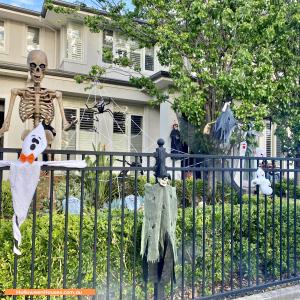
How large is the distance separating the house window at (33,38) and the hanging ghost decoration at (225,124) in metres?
9.34

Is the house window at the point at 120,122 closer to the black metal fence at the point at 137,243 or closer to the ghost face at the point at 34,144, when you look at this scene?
the black metal fence at the point at 137,243

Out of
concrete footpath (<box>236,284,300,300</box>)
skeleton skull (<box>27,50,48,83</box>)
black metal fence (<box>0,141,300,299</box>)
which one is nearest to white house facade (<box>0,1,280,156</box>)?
black metal fence (<box>0,141,300,299</box>)

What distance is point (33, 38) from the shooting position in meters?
13.2

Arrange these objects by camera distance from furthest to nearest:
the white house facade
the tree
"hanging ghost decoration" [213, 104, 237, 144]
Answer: the white house facade < "hanging ghost decoration" [213, 104, 237, 144] < the tree

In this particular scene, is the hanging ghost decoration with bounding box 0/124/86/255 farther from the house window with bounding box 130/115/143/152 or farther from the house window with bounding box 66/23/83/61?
the house window with bounding box 66/23/83/61

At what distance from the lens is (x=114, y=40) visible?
12.8 metres

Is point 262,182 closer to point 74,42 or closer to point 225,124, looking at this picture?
point 225,124

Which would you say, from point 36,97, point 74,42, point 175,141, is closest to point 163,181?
point 36,97

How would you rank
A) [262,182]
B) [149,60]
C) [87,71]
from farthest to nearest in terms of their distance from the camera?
[149,60], [87,71], [262,182]

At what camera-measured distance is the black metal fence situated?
2.96 m

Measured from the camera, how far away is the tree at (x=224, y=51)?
6309 millimetres

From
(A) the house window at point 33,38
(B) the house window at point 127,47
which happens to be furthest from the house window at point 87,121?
(A) the house window at point 33,38

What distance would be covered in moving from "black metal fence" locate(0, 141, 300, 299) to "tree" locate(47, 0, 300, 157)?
2.65 m

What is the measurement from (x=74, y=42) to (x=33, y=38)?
1878 millimetres
